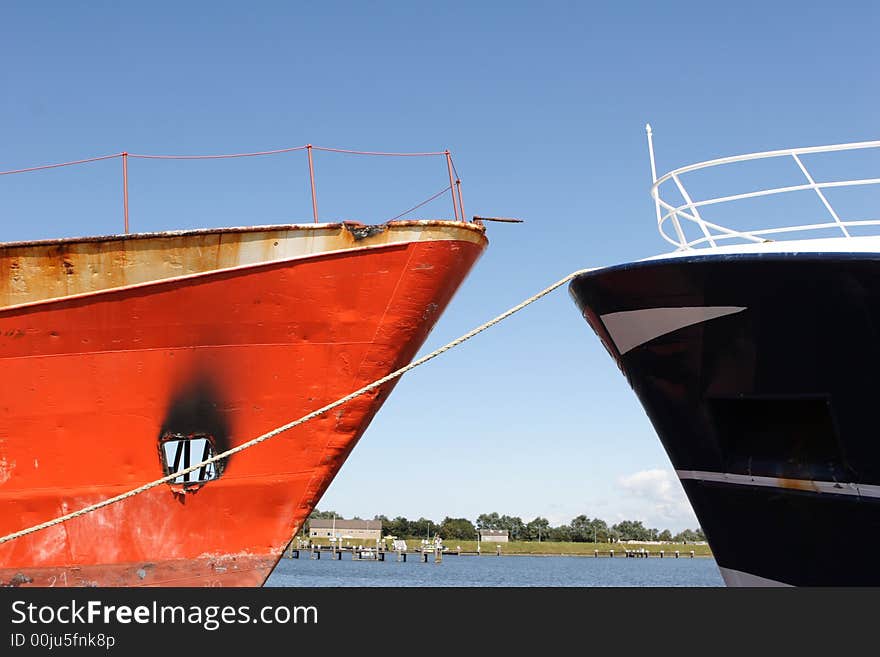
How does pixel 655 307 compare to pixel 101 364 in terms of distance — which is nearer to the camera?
pixel 655 307

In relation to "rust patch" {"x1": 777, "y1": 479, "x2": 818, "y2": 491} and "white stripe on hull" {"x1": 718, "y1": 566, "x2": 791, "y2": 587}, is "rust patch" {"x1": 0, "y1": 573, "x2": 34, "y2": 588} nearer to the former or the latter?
"white stripe on hull" {"x1": 718, "y1": 566, "x2": 791, "y2": 587}

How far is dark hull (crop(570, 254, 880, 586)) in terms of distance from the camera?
714 centimetres

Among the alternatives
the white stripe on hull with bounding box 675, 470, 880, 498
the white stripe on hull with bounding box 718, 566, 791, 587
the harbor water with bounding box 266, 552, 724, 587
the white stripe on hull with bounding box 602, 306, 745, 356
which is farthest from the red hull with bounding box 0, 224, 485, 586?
the harbor water with bounding box 266, 552, 724, 587

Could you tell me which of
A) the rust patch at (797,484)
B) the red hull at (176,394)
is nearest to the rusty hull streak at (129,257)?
the red hull at (176,394)

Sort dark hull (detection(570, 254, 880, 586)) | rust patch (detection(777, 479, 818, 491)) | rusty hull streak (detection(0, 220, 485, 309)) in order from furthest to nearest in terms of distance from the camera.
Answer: rusty hull streak (detection(0, 220, 485, 309)) → rust patch (detection(777, 479, 818, 491)) → dark hull (detection(570, 254, 880, 586))

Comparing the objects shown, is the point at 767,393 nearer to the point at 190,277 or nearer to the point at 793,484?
the point at 793,484

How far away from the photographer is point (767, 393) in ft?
25.0

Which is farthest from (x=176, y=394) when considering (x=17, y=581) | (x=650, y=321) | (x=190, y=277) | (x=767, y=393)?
(x=767, y=393)

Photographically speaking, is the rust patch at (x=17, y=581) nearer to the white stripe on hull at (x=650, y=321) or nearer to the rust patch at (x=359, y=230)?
the rust patch at (x=359, y=230)

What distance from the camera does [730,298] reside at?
7.60 metres
